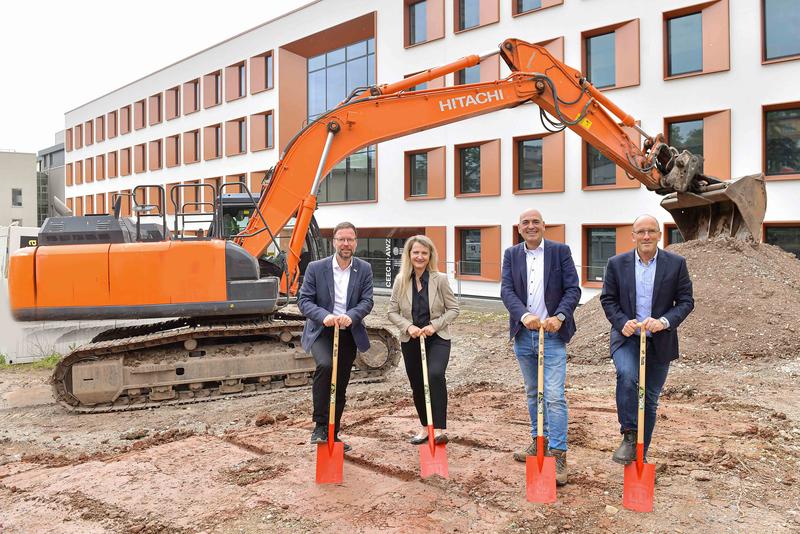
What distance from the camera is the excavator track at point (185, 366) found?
23.5 ft

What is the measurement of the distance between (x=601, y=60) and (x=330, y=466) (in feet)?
52.5

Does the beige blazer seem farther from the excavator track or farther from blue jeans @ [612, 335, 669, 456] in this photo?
the excavator track

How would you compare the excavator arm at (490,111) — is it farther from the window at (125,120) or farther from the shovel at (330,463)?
the window at (125,120)

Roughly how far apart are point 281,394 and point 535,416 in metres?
3.84

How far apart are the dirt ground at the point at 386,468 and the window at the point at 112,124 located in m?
36.8

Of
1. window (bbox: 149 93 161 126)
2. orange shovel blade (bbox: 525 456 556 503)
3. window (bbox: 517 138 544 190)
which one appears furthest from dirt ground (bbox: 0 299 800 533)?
window (bbox: 149 93 161 126)

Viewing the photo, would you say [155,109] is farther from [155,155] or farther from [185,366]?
[185,366]

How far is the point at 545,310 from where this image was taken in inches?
178

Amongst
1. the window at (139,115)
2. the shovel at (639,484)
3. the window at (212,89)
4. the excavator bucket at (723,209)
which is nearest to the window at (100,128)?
the window at (139,115)

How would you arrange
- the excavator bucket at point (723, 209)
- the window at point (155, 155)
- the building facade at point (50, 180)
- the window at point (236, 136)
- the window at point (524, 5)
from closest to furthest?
the excavator bucket at point (723, 209), the window at point (524, 5), the window at point (236, 136), the window at point (155, 155), the building facade at point (50, 180)

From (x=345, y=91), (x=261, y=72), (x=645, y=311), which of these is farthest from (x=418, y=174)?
(x=645, y=311)

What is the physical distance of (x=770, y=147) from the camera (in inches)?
583

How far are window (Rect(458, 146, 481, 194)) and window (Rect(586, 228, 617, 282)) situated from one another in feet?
12.9

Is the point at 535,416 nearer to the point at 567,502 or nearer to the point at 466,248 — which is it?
the point at 567,502
